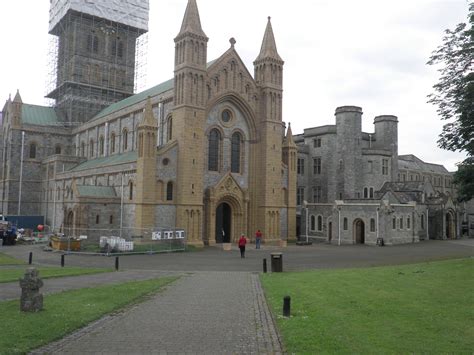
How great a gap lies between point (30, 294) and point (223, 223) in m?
34.3

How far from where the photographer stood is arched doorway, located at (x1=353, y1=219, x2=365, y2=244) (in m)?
49.2

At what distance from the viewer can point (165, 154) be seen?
41.1 metres

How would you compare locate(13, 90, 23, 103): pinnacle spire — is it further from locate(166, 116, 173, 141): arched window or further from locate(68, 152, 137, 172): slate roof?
locate(166, 116, 173, 141): arched window

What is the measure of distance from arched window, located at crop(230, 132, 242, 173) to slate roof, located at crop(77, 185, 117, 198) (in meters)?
12.5

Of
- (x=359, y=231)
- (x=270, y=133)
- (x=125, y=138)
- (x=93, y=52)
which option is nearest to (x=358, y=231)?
(x=359, y=231)

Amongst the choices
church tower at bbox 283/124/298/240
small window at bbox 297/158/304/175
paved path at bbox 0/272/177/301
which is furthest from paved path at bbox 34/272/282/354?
small window at bbox 297/158/304/175

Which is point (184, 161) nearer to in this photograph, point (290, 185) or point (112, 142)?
point (290, 185)

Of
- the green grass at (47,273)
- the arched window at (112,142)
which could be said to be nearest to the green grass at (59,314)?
the green grass at (47,273)

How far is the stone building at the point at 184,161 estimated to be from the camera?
41.2m

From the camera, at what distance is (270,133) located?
159 ft

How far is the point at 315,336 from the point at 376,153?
53.2 meters

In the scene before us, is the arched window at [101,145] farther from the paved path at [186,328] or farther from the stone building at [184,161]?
the paved path at [186,328]

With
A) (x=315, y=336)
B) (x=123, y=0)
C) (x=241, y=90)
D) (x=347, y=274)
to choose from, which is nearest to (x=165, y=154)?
(x=241, y=90)

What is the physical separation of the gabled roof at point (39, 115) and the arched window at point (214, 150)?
34.7m
